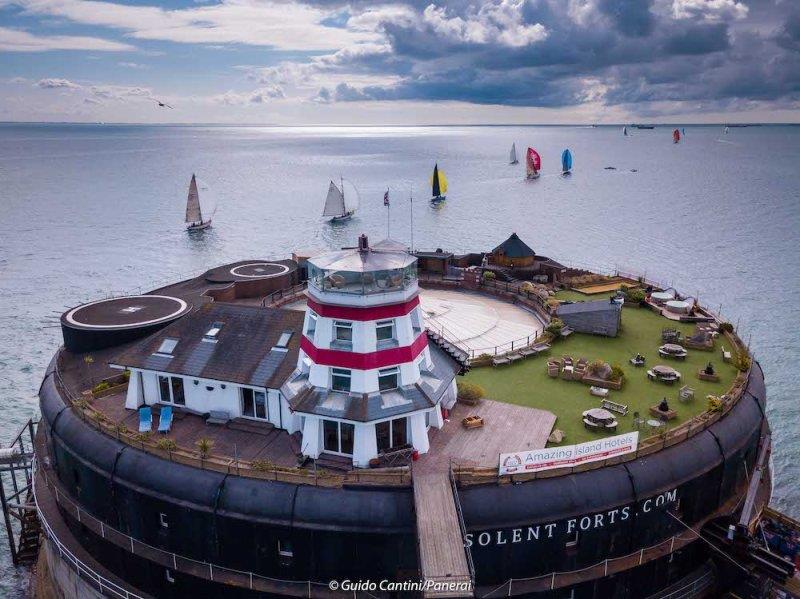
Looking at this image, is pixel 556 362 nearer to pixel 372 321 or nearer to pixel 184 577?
Result: pixel 372 321

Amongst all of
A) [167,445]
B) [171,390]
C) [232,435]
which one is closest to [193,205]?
[171,390]

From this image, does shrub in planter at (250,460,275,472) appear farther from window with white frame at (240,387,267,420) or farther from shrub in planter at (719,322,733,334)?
shrub in planter at (719,322,733,334)

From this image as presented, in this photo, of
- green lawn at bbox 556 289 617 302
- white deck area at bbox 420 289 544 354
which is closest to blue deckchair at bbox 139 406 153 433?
white deck area at bbox 420 289 544 354

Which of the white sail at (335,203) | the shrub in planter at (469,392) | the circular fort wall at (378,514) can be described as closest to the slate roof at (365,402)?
the circular fort wall at (378,514)

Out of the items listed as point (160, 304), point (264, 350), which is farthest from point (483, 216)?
point (264, 350)

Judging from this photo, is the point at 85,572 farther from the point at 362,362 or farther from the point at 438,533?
the point at 438,533

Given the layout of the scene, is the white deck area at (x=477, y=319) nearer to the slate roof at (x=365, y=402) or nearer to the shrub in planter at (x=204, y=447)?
the slate roof at (x=365, y=402)
